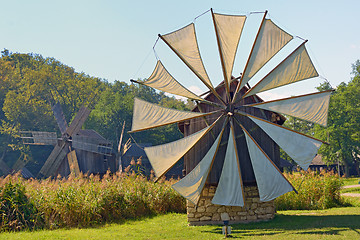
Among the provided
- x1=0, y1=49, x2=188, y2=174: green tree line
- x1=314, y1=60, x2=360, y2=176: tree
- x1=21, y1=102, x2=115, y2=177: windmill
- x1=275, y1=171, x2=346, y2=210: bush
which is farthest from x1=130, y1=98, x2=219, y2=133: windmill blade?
x1=314, y1=60, x2=360, y2=176: tree

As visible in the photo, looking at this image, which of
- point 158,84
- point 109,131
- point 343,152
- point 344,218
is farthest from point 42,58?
point 344,218

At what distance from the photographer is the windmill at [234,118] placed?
528 inches

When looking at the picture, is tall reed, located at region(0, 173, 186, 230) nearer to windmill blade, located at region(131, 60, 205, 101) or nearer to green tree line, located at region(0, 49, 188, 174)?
windmill blade, located at region(131, 60, 205, 101)

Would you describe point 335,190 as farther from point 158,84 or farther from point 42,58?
point 42,58

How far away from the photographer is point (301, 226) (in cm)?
1323

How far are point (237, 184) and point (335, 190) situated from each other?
8.71 m

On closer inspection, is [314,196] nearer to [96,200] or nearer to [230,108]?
[230,108]

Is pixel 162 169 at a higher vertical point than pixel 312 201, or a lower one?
higher

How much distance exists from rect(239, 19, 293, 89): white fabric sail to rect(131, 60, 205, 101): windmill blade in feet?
6.86

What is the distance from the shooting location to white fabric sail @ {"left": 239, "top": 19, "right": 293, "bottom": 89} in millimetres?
14203

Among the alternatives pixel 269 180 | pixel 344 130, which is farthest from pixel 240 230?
pixel 344 130

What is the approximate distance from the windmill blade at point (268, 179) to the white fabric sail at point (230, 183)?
0.65m

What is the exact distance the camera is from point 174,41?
1482 cm

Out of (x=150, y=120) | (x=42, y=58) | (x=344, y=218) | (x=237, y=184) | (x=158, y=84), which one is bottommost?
(x=344, y=218)
